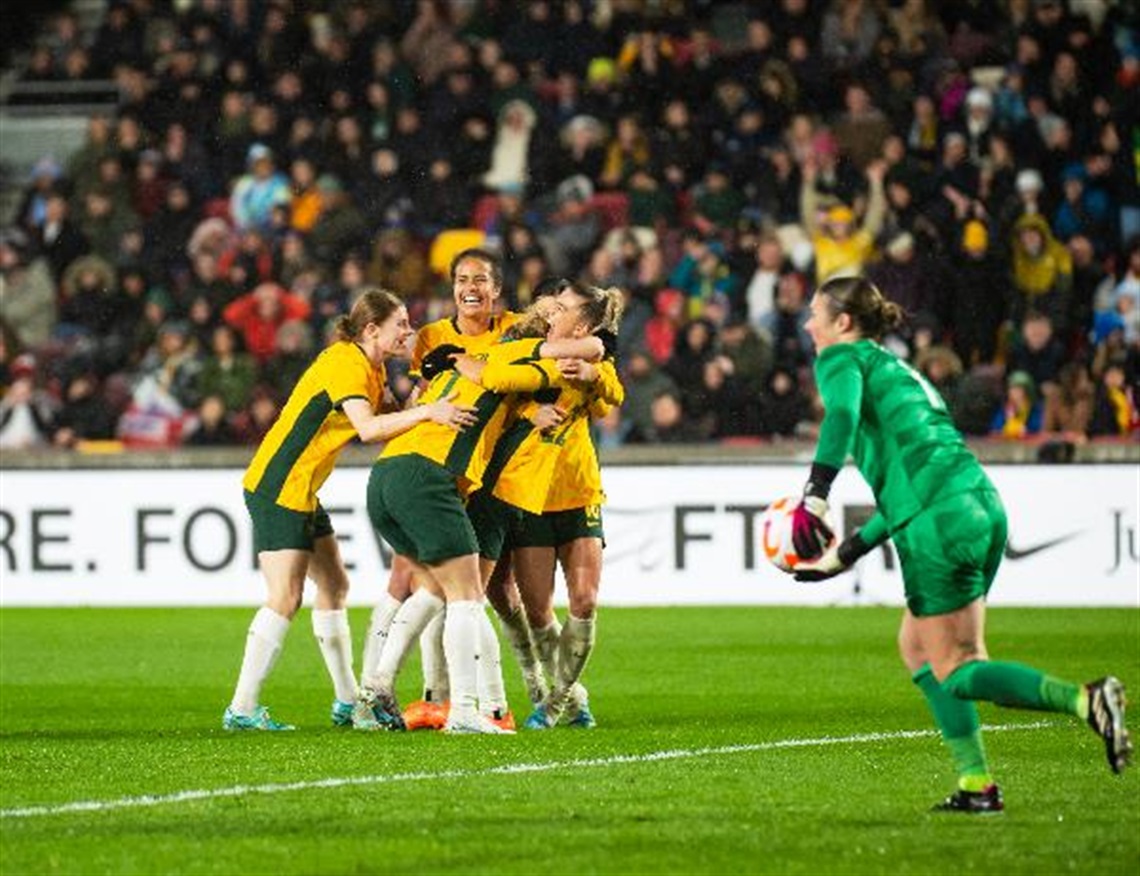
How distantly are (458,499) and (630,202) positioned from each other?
11.9m

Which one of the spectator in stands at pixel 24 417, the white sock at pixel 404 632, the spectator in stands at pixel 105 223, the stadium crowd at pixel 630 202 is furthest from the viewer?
the spectator in stands at pixel 105 223

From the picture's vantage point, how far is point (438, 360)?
466 inches

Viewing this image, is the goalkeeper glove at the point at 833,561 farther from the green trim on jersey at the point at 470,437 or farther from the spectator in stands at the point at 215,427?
the spectator in stands at the point at 215,427

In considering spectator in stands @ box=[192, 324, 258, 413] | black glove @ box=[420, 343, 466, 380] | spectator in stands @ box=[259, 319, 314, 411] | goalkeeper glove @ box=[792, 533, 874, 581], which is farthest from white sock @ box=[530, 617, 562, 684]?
spectator in stands @ box=[192, 324, 258, 413]

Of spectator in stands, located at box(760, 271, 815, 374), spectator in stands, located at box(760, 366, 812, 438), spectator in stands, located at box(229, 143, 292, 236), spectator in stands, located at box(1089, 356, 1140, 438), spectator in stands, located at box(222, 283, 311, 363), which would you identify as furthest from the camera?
spectator in stands, located at box(229, 143, 292, 236)

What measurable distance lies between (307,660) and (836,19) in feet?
31.5

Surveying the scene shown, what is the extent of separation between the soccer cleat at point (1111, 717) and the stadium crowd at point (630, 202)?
39.4 ft

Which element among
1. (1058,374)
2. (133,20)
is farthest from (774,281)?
(133,20)

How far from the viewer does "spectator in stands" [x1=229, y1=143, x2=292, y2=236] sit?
24500mm

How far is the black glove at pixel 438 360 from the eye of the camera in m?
11.8

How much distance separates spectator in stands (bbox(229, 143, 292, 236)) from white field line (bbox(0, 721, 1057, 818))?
1395 cm

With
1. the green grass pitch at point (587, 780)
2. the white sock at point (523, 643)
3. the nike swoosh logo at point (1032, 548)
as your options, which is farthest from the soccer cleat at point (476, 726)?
the nike swoosh logo at point (1032, 548)

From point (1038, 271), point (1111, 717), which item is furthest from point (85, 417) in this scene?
point (1111, 717)

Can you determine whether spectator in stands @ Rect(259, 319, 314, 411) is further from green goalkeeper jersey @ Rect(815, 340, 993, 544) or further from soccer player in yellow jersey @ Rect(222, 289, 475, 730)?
green goalkeeper jersey @ Rect(815, 340, 993, 544)
